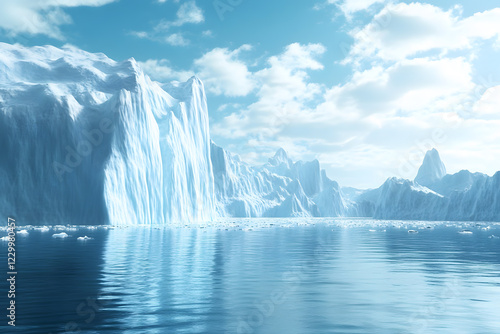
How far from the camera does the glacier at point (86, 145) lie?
197ft

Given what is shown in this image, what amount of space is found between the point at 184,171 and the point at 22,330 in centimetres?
7842

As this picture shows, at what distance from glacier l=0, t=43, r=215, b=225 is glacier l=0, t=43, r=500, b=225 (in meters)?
0.14

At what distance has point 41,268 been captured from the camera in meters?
18.4

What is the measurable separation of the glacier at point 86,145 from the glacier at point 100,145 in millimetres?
138

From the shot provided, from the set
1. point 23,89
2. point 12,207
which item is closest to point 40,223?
point 12,207

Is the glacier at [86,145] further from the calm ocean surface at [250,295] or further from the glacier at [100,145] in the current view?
the calm ocean surface at [250,295]

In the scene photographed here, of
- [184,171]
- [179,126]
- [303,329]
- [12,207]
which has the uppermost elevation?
[179,126]

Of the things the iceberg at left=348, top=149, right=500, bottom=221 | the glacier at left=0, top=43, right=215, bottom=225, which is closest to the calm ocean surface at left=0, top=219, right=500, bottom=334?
the glacier at left=0, top=43, right=215, bottom=225

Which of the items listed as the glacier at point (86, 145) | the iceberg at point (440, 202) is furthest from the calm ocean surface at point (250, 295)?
the iceberg at point (440, 202)

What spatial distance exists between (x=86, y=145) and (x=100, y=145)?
1.99m

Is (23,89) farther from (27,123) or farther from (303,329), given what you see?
(303,329)

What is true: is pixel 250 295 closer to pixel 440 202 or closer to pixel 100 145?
pixel 100 145

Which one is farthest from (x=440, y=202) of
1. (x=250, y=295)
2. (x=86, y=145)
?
(x=250, y=295)

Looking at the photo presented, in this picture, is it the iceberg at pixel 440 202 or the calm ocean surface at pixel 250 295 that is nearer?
the calm ocean surface at pixel 250 295
